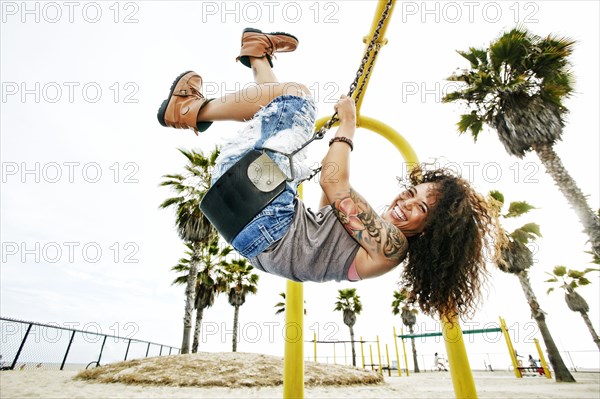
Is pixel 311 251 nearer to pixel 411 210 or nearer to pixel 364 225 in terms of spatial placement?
pixel 364 225

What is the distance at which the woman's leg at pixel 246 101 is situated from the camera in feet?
5.72

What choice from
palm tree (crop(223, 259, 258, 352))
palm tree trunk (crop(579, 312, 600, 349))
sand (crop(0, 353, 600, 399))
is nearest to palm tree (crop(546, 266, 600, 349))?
palm tree trunk (crop(579, 312, 600, 349))

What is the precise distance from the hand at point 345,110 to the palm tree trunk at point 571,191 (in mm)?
9454

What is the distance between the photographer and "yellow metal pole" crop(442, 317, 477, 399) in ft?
9.65

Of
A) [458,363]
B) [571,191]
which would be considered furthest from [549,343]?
[458,363]

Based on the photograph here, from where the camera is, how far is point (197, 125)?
188cm

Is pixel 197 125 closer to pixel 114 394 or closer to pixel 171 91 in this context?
pixel 171 91

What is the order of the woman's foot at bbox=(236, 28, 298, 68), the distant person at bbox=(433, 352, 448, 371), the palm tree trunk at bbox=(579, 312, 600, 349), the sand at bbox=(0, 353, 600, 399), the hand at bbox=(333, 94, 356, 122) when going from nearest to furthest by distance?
the hand at bbox=(333, 94, 356, 122) < the woman's foot at bbox=(236, 28, 298, 68) < the sand at bbox=(0, 353, 600, 399) < the palm tree trunk at bbox=(579, 312, 600, 349) < the distant person at bbox=(433, 352, 448, 371)

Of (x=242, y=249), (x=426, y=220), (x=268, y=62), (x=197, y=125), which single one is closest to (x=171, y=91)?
(x=197, y=125)

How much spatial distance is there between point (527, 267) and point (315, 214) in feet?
47.5

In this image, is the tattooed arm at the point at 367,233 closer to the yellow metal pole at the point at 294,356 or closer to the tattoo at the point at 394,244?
the tattoo at the point at 394,244

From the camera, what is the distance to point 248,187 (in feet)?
5.04

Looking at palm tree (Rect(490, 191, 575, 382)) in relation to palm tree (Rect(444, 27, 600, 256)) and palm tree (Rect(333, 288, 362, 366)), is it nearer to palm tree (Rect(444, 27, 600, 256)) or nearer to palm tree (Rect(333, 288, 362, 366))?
palm tree (Rect(444, 27, 600, 256))

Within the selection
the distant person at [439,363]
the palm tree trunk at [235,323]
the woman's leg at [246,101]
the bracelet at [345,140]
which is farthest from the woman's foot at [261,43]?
the distant person at [439,363]
